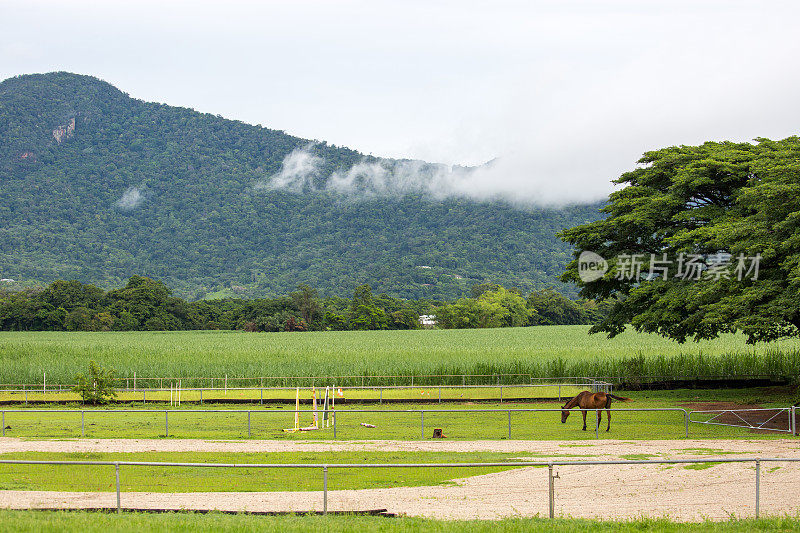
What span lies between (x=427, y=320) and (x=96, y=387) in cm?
9348

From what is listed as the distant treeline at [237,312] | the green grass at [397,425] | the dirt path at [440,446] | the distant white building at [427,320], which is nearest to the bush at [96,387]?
the green grass at [397,425]

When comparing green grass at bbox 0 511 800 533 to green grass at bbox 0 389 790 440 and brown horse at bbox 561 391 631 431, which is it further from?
brown horse at bbox 561 391 631 431

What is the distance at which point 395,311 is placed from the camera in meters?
121

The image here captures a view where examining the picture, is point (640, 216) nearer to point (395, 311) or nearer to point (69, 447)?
point (69, 447)

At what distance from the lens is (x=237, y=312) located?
115 m

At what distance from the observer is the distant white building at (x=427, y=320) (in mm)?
121125

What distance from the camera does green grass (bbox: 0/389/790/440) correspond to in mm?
23000

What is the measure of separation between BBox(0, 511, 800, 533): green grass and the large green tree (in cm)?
1454

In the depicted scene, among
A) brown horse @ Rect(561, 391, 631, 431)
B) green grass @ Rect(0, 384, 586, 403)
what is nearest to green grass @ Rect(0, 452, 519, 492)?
brown horse @ Rect(561, 391, 631, 431)

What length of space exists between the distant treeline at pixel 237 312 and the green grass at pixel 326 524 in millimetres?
93499

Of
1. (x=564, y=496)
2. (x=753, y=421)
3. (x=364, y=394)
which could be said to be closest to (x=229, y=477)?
(x=564, y=496)

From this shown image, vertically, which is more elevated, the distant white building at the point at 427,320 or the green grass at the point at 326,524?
the green grass at the point at 326,524

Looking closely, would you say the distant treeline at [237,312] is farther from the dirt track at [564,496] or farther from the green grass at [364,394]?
the dirt track at [564,496]

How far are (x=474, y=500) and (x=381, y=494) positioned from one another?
1.76m
